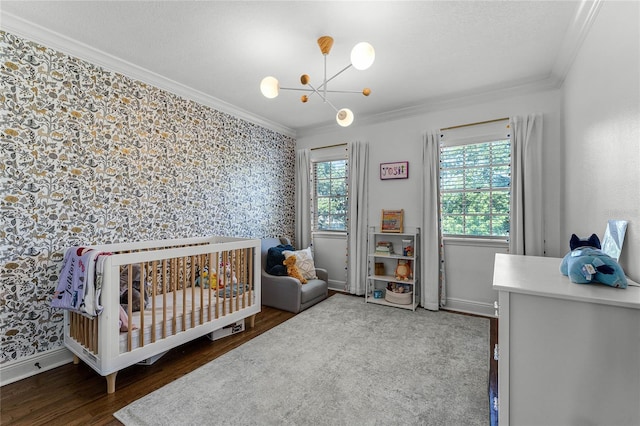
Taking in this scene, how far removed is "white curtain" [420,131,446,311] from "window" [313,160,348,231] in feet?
3.98

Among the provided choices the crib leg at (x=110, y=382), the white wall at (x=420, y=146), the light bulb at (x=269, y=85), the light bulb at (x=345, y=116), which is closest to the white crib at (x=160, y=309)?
the crib leg at (x=110, y=382)

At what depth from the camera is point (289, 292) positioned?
3.31 meters

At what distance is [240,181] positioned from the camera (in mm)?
3682

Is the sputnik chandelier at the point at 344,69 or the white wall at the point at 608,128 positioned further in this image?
the sputnik chandelier at the point at 344,69

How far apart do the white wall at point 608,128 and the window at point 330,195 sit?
8.56ft

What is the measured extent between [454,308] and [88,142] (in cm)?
407

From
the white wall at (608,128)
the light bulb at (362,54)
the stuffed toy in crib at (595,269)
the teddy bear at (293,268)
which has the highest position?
the light bulb at (362,54)

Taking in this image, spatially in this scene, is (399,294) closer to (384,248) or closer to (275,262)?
(384,248)

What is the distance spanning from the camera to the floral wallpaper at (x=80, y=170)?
6.41 ft

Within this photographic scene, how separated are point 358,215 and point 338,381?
237 centimetres

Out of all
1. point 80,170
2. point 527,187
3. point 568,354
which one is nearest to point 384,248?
point 527,187

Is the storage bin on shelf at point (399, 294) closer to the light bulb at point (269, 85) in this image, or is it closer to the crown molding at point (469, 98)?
the crown molding at point (469, 98)

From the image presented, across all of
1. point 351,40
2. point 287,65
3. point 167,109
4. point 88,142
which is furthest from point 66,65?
point 351,40

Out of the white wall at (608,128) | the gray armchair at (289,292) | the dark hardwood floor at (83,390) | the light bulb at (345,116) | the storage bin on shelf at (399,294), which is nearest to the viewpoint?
the white wall at (608,128)
